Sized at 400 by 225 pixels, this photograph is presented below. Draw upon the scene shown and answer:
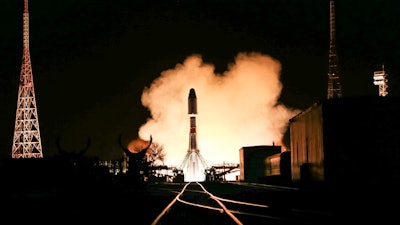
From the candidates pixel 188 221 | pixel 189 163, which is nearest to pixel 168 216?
pixel 188 221

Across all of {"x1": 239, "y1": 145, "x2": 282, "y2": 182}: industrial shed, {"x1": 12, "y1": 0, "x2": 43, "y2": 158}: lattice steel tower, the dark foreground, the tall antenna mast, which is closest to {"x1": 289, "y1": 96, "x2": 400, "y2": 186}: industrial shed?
the dark foreground

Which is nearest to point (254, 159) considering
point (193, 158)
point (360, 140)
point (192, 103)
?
point (360, 140)

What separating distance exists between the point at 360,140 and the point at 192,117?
8208 centimetres

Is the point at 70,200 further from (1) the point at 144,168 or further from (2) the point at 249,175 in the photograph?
(2) the point at 249,175

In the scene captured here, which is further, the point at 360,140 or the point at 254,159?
the point at 254,159

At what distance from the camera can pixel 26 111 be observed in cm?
8056

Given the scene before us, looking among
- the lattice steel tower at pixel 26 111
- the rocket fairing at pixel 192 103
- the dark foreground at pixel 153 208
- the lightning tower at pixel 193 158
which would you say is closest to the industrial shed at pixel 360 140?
the dark foreground at pixel 153 208

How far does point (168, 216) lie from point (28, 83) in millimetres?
60507

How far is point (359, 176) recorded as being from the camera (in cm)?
2977

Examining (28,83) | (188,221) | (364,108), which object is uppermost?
(28,83)

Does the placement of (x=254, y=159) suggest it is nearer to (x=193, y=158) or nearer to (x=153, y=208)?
(x=153, y=208)

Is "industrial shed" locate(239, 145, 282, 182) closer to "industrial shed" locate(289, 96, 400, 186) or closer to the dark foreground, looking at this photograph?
the dark foreground

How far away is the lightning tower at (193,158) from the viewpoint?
109 m

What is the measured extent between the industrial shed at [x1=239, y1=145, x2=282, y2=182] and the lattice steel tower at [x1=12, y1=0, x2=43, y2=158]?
2338 centimetres
